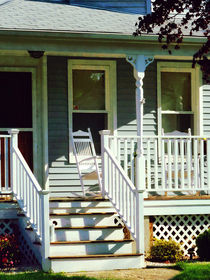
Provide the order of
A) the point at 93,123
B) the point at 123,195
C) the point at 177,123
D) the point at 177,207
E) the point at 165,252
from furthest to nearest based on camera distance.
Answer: the point at 177,123 → the point at 93,123 → the point at 177,207 → the point at 165,252 → the point at 123,195

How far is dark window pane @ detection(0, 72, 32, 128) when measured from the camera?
38.7ft

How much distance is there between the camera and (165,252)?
9.96m

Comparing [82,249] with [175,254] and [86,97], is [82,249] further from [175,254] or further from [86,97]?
[86,97]

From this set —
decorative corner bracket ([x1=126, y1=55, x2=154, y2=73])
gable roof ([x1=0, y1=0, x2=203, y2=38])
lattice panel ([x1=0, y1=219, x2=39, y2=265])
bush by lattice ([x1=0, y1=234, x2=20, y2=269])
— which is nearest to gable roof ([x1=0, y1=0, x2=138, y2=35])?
gable roof ([x1=0, y1=0, x2=203, y2=38])

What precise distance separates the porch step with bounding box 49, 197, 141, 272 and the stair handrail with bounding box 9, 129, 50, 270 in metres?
0.26

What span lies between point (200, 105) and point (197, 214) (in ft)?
9.41

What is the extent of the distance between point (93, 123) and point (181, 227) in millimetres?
2933

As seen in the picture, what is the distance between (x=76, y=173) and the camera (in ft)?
39.1

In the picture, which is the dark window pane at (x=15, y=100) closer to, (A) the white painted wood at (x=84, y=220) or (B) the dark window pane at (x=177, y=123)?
(A) the white painted wood at (x=84, y=220)

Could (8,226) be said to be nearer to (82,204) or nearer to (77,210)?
(77,210)

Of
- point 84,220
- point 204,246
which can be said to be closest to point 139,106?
point 84,220

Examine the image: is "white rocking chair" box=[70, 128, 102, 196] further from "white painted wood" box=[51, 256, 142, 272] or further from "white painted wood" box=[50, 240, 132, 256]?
"white painted wood" box=[51, 256, 142, 272]

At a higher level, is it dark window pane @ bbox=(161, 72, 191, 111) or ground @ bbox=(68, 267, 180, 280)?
dark window pane @ bbox=(161, 72, 191, 111)

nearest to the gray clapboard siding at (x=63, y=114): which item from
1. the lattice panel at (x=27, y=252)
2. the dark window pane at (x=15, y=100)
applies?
the dark window pane at (x=15, y=100)
